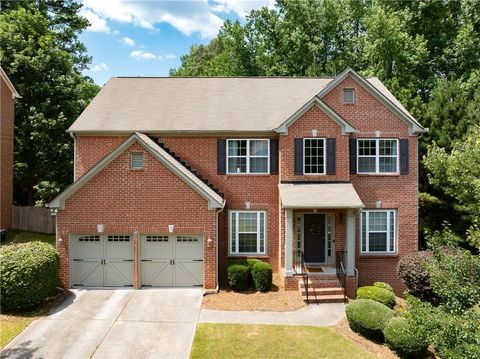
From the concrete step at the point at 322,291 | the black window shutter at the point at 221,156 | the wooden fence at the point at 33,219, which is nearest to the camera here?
the concrete step at the point at 322,291

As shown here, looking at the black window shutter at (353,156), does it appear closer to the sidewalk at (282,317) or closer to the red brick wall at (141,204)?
the sidewalk at (282,317)

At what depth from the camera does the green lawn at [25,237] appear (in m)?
22.5

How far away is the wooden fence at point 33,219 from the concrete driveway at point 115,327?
11.2m

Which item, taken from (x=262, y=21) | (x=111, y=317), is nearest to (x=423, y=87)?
(x=262, y=21)

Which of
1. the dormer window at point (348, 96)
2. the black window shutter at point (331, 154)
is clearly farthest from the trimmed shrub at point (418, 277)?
the dormer window at point (348, 96)

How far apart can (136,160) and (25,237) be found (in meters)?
13.0

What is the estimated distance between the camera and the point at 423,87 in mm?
30500

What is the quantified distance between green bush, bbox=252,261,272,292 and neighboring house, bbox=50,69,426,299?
777 millimetres

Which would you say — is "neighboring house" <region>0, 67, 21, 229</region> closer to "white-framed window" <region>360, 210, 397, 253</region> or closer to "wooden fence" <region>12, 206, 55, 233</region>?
"wooden fence" <region>12, 206, 55, 233</region>

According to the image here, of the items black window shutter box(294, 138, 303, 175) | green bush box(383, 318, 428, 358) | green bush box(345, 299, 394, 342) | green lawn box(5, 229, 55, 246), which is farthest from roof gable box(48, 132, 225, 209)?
green lawn box(5, 229, 55, 246)

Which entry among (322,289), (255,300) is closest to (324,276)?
(322,289)

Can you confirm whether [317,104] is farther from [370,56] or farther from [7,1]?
[7,1]

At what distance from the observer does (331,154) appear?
53.8 feet

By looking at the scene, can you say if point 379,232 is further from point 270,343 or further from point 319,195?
point 270,343
